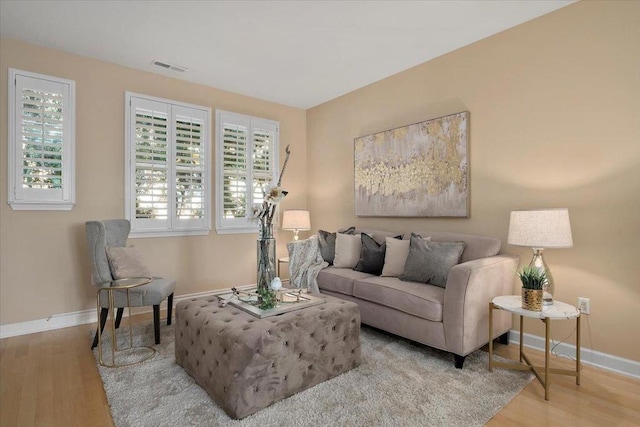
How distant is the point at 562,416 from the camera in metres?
1.90

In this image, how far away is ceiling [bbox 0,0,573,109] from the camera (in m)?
2.65

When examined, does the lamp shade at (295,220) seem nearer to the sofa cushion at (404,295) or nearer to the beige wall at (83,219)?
the beige wall at (83,219)

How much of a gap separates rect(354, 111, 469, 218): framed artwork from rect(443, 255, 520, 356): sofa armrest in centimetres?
85

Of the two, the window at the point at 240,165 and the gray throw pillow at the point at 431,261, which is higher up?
the window at the point at 240,165

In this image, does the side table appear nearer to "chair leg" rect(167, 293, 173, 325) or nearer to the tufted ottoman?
the tufted ottoman

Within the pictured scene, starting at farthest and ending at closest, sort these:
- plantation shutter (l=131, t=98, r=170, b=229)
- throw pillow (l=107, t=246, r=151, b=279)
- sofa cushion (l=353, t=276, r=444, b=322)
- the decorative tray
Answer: plantation shutter (l=131, t=98, r=170, b=229)
throw pillow (l=107, t=246, r=151, b=279)
sofa cushion (l=353, t=276, r=444, b=322)
the decorative tray

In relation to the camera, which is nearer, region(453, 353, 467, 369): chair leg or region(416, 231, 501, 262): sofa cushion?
region(453, 353, 467, 369): chair leg

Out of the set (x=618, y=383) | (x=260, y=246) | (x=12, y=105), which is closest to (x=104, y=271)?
(x=260, y=246)

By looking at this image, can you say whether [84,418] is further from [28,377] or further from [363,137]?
[363,137]

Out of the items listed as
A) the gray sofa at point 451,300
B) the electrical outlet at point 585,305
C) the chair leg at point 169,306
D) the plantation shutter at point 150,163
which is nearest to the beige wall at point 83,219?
the plantation shutter at point 150,163

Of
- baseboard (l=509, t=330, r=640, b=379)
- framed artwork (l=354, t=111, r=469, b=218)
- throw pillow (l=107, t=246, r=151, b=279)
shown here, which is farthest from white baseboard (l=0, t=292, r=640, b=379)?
framed artwork (l=354, t=111, r=469, b=218)

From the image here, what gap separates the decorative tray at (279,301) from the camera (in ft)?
7.19

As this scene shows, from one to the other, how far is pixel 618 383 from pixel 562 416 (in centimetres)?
72

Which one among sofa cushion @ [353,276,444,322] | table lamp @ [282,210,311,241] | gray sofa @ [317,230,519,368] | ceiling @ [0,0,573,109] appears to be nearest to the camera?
gray sofa @ [317,230,519,368]
